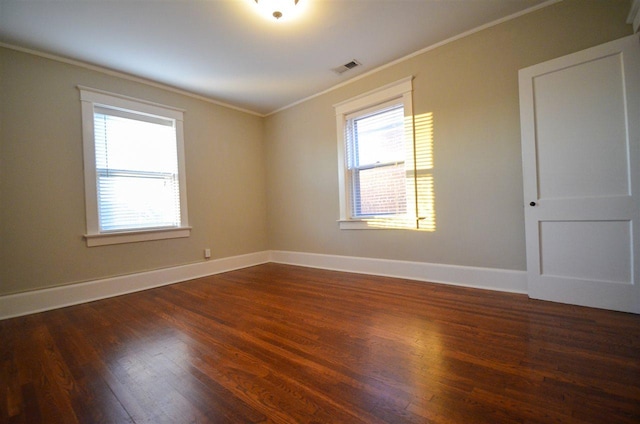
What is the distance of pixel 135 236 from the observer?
3322 millimetres

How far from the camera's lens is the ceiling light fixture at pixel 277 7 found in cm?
218

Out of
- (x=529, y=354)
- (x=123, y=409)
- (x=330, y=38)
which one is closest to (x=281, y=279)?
(x=123, y=409)

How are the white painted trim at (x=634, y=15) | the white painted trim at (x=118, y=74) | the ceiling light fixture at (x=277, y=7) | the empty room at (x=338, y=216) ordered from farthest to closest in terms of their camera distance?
the white painted trim at (x=118, y=74), the ceiling light fixture at (x=277, y=7), the white painted trim at (x=634, y=15), the empty room at (x=338, y=216)

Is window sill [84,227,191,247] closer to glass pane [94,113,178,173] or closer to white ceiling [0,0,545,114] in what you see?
glass pane [94,113,178,173]

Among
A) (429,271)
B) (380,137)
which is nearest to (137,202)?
(380,137)

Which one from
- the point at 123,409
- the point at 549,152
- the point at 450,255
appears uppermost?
the point at 549,152

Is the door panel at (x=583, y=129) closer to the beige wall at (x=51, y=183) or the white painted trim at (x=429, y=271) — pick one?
the white painted trim at (x=429, y=271)

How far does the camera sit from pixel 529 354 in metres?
1.53

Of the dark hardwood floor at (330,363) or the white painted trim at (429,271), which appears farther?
the white painted trim at (429,271)

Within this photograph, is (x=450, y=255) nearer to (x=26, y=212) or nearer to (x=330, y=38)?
(x=330, y=38)

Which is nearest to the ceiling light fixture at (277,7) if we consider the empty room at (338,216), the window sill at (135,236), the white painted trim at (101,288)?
the empty room at (338,216)

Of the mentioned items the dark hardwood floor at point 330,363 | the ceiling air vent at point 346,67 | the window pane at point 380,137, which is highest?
the ceiling air vent at point 346,67

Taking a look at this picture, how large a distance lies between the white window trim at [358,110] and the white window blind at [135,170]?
2.35 meters

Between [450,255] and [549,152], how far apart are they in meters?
1.32
